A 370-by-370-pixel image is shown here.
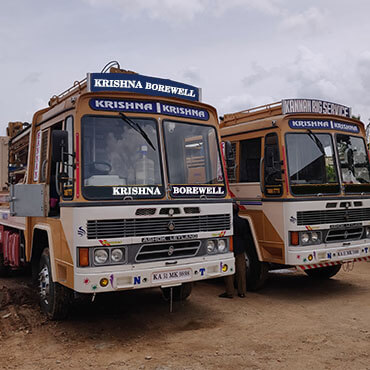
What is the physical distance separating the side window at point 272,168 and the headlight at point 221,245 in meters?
1.90

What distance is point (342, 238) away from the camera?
820 centimetres

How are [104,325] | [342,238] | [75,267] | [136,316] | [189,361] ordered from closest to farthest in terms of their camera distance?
[189,361] < [75,267] < [104,325] < [136,316] < [342,238]

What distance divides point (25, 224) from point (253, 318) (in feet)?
12.2

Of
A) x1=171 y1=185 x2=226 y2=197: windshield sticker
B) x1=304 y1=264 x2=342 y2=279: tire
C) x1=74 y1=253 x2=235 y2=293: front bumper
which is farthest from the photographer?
x1=304 y1=264 x2=342 y2=279: tire

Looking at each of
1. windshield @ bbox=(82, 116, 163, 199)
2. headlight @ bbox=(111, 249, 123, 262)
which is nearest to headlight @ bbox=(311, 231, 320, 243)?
windshield @ bbox=(82, 116, 163, 199)

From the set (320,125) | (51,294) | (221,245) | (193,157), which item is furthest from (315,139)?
(51,294)

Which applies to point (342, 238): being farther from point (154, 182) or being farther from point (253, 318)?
point (154, 182)

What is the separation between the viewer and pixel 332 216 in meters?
8.05

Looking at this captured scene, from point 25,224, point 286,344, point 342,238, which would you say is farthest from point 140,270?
point 342,238

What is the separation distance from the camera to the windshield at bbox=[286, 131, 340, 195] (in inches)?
311

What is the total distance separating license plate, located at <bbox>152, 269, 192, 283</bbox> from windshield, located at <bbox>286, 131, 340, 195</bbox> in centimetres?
273

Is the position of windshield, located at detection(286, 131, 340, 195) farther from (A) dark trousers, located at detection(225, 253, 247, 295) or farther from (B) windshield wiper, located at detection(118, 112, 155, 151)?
(B) windshield wiper, located at detection(118, 112, 155, 151)

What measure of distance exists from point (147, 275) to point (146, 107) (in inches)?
84.5

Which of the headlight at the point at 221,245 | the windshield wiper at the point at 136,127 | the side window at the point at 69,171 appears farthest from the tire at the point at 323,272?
the side window at the point at 69,171
